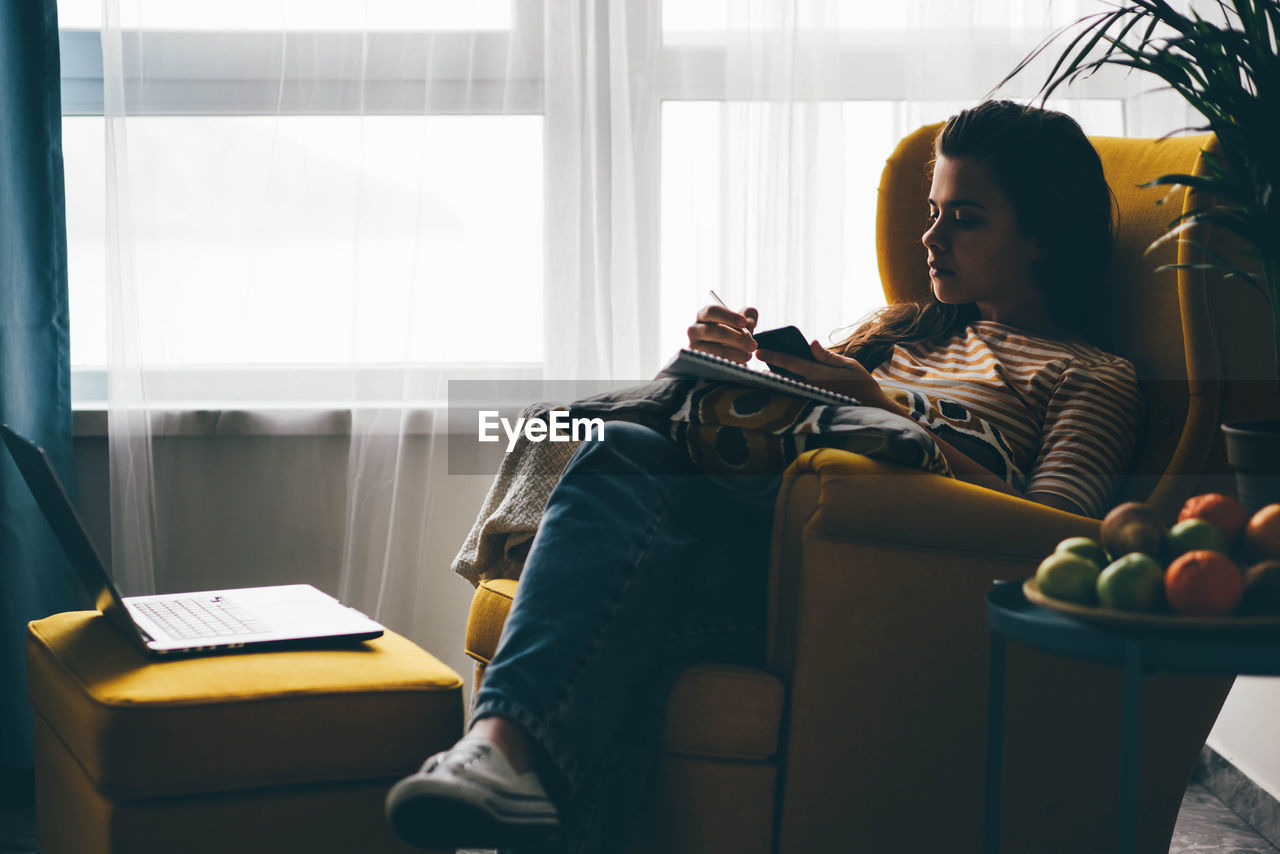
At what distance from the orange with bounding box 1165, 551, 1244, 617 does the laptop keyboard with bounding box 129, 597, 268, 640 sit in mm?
1000

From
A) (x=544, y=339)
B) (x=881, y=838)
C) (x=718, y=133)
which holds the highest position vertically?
(x=718, y=133)

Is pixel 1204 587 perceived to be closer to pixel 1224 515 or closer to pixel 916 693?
pixel 1224 515

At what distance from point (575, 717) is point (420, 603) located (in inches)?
42.5

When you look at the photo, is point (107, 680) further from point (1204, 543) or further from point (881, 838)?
point (1204, 543)

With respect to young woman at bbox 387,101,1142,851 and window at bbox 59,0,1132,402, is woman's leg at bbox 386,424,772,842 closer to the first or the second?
young woman at bbox 387,101,1142,851

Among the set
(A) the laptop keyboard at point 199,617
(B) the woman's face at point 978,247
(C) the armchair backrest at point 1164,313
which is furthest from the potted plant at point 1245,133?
(A) the laptop keyboard at point 199,617

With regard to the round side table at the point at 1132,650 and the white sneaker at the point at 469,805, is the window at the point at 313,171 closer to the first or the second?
the white sneaker at the point at 469,805

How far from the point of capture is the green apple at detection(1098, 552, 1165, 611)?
88 centimetres

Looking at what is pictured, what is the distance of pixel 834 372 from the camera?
4.31 ft

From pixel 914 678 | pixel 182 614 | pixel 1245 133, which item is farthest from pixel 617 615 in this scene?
pixel 1245 133

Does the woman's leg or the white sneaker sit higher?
the woman's leg

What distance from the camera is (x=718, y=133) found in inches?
79.0

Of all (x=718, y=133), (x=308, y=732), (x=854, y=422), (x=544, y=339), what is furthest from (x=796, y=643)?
(x=718, y=133)

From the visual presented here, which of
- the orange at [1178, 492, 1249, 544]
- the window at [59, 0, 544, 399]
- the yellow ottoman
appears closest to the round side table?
the orange at [1178, 492, 1249, 544]
